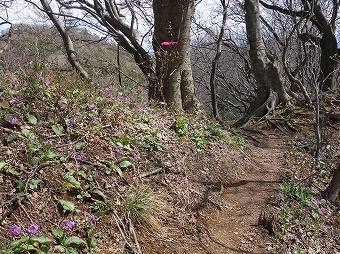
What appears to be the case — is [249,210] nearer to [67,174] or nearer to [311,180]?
[311,180]

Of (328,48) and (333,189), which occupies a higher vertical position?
(328,48)

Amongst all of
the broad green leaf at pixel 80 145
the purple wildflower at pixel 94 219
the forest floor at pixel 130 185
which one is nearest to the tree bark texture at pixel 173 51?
the forest floor at pixel 130 185

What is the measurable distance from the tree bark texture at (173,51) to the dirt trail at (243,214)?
7.48 feet

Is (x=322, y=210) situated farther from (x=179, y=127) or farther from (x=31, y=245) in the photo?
(x=31, y=245)

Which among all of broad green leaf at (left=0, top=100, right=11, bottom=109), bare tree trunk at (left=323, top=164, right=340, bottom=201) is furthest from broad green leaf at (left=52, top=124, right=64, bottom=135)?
bare tree trunk at (left=323, top=164, right=340, bottom=201)

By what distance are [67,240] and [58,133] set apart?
145cm

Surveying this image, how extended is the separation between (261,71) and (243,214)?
19.2 feet

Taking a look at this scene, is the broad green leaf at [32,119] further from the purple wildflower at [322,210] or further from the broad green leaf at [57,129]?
the purple wildflower at [322,210]

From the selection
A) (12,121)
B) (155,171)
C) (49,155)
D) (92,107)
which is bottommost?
(155,171)

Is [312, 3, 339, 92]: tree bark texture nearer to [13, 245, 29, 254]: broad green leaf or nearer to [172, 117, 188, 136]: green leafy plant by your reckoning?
[172, 117, 188, 136]: green leafy plant

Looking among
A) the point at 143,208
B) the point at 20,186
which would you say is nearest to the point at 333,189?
the point at 143,208

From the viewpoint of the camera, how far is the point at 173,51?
6.55 meters

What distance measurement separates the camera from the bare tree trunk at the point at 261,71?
27.9 ft

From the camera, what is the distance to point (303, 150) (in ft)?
22.6
